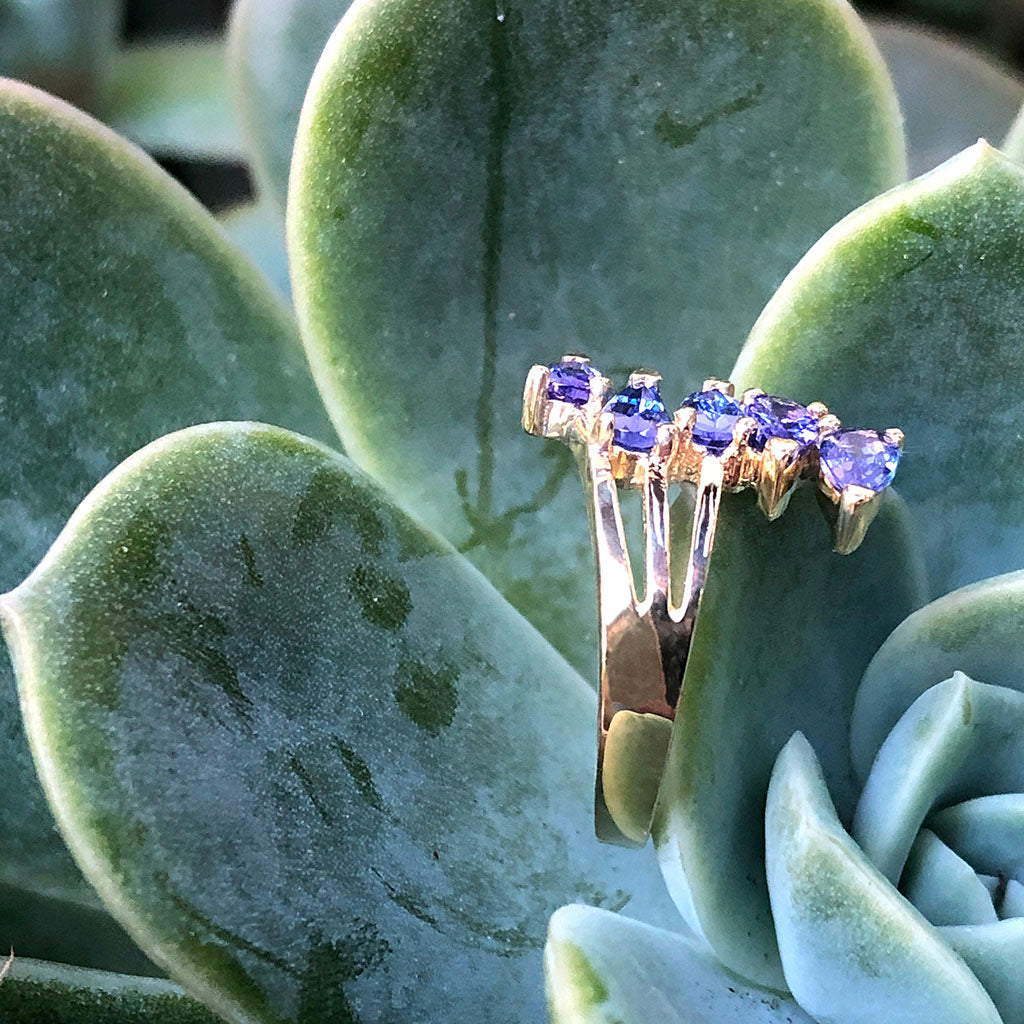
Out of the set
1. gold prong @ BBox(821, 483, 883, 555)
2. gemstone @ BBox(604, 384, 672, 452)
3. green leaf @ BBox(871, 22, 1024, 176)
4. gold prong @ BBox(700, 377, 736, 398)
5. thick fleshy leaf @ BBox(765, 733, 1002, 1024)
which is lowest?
thick fleshy leaf @ BBox(765, 733, 1002, 1024)

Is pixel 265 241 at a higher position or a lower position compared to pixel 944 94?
lower

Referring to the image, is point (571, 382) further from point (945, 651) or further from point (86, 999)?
point (86, 999)

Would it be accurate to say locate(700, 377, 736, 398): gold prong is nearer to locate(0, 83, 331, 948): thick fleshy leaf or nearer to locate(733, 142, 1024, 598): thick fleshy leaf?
locate(733, 142, 1024, 598): thick fleshy leaf

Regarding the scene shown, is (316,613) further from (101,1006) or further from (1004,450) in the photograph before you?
(1004,450)

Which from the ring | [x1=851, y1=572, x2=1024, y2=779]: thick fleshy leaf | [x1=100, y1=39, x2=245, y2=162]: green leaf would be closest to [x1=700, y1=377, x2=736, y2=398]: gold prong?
the ring

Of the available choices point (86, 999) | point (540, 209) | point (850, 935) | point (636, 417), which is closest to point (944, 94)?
point (540, 209)

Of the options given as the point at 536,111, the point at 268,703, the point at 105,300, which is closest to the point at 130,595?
the point at 268,703
